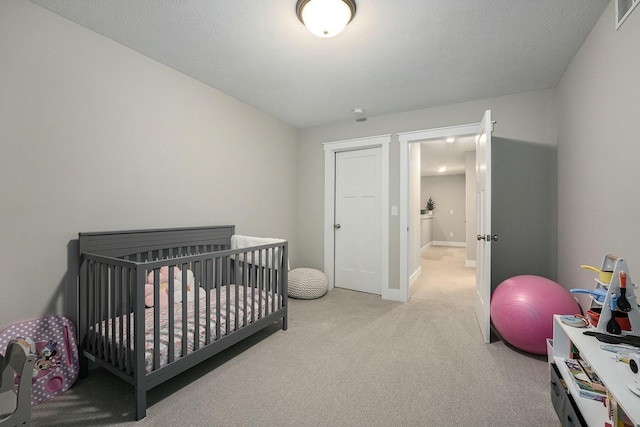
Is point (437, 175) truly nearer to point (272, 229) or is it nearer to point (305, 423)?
point (272, 229)

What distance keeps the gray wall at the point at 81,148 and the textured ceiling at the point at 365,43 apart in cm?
19

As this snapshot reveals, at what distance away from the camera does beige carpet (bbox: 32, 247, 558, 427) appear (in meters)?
1.44

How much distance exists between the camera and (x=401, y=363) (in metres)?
1.97

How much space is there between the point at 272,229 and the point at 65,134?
2.20 metres

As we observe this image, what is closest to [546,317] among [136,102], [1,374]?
[1,374]

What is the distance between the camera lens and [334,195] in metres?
3.94

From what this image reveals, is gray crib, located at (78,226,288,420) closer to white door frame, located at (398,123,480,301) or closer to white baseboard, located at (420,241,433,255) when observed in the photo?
white door frame, located at (398,123,480,301)

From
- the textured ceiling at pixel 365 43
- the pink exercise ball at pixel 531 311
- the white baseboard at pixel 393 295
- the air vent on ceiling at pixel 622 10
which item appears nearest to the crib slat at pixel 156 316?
the textured ceiling at pixel 365 43

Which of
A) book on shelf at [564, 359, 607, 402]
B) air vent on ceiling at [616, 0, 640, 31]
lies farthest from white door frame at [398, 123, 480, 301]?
book on shelf at [564, 359, 607, 402]

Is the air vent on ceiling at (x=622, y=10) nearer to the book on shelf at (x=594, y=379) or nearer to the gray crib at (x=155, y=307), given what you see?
the book on shelf at (x=594, y=379)

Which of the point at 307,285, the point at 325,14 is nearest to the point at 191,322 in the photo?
the point at 307,285

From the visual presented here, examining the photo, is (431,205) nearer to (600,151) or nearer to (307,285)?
(307,285)

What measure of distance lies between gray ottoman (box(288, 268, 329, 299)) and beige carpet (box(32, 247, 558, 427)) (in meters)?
0.76

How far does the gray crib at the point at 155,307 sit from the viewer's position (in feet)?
4.91
